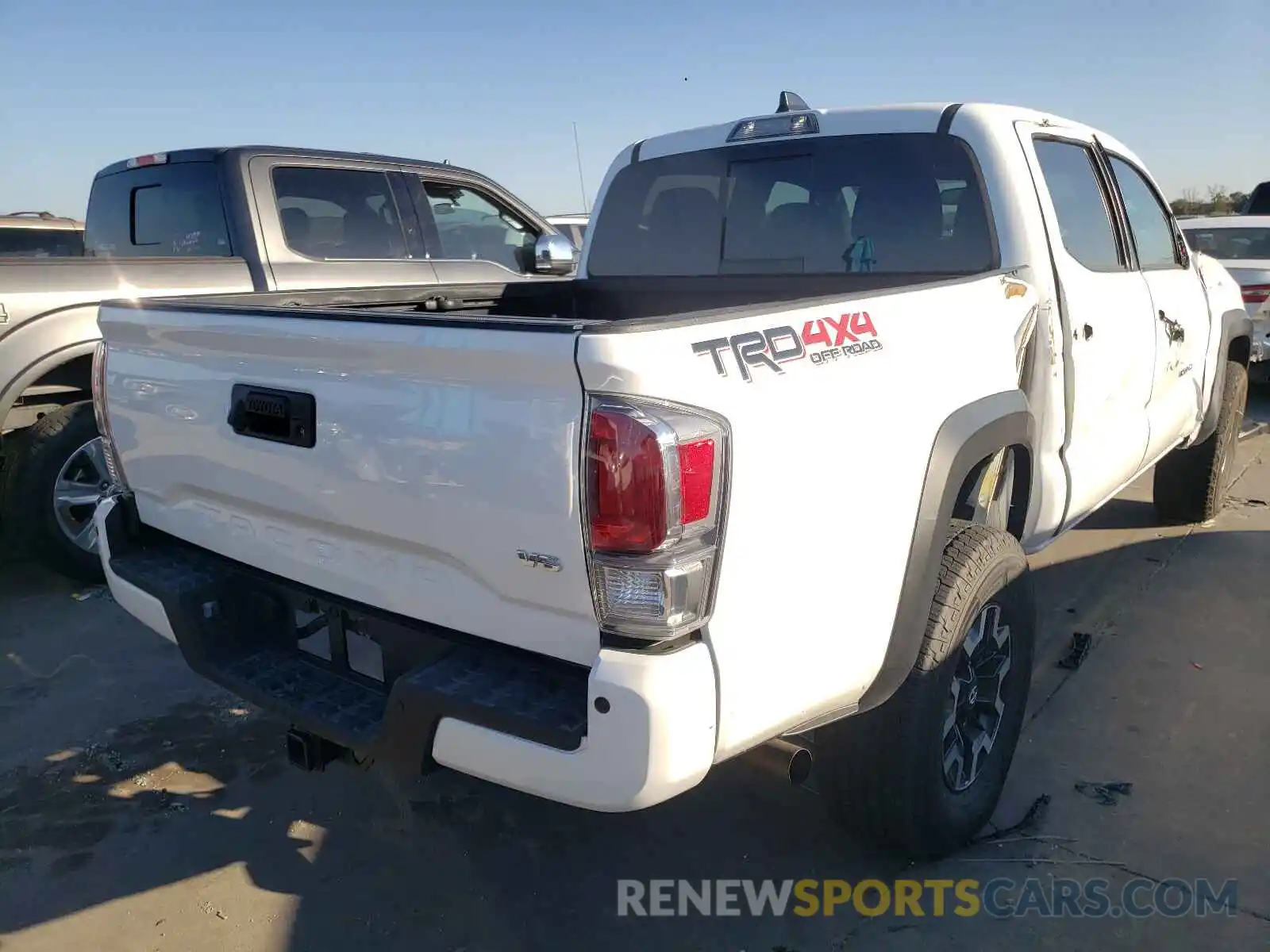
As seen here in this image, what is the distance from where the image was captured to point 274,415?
2271 mm

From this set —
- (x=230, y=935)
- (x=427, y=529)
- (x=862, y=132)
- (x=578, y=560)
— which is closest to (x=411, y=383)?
(x=427, y=529)

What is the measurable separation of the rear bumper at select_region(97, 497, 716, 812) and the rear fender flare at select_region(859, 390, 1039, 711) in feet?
1.99

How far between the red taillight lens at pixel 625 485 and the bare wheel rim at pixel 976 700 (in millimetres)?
1212

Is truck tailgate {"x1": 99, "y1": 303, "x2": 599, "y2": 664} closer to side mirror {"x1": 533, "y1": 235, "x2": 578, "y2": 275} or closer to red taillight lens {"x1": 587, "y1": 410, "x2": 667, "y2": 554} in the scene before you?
red taillight lens {"x1": 587, "y1": 410, "x2": 667, "y2": 554}

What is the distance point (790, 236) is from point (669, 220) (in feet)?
1.82

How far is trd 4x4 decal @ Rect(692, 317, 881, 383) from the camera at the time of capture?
1.84 m

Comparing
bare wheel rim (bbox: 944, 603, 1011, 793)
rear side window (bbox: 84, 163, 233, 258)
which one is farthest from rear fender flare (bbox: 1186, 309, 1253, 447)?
rear side window (bbox: 84, 163, 233, 258)

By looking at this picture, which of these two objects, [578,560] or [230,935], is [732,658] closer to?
[578,560]

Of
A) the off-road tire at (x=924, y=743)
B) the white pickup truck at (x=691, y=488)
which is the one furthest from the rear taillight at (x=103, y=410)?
the off-road tire at (x=924, y=743)

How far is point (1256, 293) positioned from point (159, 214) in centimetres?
842

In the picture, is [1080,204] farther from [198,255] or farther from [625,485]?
[198,255]

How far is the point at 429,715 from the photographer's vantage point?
1.98m

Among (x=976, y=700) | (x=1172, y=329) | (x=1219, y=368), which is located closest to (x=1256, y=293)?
(x=1219, y=368)

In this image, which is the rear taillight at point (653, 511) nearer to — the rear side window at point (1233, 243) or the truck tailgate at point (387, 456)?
the truck tailgate at point (387, 456)
